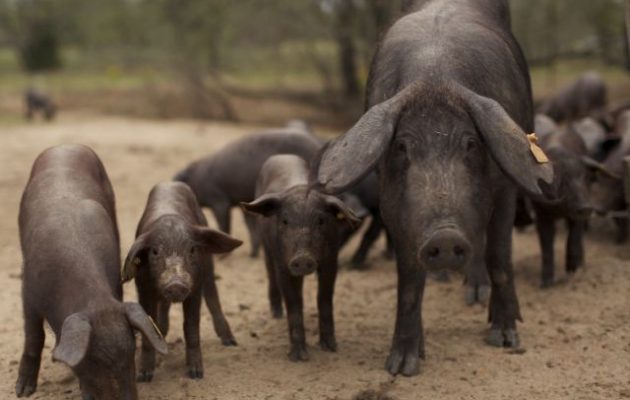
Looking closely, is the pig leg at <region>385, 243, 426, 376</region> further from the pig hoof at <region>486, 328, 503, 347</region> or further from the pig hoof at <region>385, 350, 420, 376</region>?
the pig hoof at <region>486, 328, 503, 347</region>

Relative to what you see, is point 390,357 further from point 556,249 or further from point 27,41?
point 27,41

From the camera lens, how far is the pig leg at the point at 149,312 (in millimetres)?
5871

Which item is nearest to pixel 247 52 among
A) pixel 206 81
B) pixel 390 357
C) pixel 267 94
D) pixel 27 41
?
pixel 206 81

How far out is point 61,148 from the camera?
6.40 m

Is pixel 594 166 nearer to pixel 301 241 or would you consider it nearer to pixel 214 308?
pixel 301 241

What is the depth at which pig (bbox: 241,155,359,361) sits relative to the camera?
6.14m

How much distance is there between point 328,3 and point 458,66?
1548cm

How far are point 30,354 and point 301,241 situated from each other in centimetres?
175

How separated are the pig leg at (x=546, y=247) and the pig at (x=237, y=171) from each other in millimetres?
2272

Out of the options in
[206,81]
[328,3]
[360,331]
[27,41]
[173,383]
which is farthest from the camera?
[27,41]

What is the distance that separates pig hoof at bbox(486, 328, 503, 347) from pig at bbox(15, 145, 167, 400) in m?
2.56

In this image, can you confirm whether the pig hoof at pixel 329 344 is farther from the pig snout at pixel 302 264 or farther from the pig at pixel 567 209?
the pig at pixel 567 209

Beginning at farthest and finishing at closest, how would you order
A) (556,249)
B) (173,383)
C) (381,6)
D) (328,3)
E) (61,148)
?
(328,3), (381,6), (556,249), (61,148), (173,383)

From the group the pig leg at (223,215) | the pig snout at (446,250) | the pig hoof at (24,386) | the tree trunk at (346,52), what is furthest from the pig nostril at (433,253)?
the tree trunk at (346,52)
